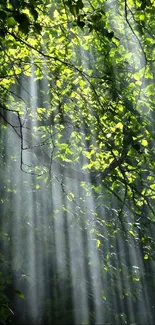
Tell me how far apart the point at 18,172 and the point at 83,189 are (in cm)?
115

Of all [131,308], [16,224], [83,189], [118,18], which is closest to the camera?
[16,224]

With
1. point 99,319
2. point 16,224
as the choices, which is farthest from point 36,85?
point 99,319

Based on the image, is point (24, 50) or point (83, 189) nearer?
point (24, 50)

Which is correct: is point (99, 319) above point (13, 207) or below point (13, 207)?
below

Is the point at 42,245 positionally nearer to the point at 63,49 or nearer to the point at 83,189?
the point at 83,189

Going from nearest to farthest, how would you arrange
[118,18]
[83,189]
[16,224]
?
[16,224] < [118,18] < [83,189]

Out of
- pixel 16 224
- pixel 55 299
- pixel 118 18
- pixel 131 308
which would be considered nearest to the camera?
pixel 16 224

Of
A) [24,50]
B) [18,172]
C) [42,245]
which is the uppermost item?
[24,50]

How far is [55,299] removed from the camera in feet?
14.5

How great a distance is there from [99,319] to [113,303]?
123 cm

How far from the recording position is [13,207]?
167 inches

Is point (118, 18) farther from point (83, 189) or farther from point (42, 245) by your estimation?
point (42, 245)

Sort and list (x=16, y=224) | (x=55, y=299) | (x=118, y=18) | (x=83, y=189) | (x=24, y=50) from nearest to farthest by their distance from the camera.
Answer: (x=24, y=50) < (x=16, y=224) < (x=55, y=299) < (x=118, y=18) < (x=83, y=189)

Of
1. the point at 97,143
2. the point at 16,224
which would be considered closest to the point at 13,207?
the point at 16,224
